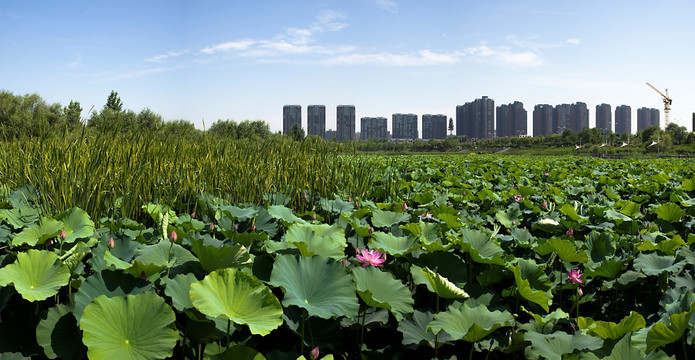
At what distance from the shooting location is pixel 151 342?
1089mm

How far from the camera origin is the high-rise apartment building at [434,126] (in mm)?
143250

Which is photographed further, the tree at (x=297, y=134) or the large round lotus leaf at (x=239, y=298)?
the tree at (x=297, y=134)

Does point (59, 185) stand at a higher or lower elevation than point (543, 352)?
higher

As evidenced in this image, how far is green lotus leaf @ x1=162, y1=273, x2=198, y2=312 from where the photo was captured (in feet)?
3.85

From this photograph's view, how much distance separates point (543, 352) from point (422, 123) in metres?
147

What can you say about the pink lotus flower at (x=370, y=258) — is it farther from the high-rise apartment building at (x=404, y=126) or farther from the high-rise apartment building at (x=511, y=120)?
the high-rise apartment building at (x=511, y=120)

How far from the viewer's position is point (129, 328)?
3.64 ft

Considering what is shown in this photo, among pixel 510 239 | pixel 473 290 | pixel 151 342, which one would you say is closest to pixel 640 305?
pixel 510 239

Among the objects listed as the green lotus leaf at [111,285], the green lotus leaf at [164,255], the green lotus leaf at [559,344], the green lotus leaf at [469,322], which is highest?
the green lotus leaf at [164,255]

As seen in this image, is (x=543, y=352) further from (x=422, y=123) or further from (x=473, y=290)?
(x=422, y=123)

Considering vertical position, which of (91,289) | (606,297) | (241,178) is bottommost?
(606,297)

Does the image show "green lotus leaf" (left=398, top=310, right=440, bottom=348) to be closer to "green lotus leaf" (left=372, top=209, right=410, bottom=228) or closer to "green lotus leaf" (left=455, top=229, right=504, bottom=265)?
"green lotus leaf" (left=455, top=229, right=504, bottom=265)

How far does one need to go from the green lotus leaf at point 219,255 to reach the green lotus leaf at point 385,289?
1.15 ft

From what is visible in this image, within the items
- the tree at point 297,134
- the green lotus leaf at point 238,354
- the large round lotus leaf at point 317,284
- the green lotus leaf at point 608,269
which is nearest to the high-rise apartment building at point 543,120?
the tree at point 297,134
